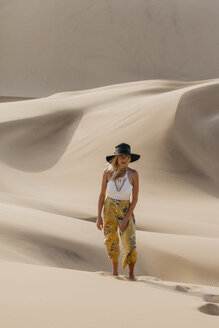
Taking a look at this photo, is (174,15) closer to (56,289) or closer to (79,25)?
(79,25)

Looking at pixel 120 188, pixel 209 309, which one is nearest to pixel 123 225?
pixel 120 188

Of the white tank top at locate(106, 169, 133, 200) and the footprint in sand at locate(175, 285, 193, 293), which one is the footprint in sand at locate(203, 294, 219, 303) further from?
the white tank top at locate(106, 169, 133, 200)

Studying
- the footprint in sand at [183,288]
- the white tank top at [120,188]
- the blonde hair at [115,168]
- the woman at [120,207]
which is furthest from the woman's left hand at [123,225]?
the footprint in sand at [183,288]

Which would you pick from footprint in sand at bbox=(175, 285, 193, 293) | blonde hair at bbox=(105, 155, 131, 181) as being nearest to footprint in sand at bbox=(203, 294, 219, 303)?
footprint in sand at bbox=(175, 285, 193, 293)

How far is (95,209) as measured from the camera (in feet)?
37.1

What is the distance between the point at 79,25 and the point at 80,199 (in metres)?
38.7

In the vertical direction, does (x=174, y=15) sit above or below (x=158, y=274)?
above

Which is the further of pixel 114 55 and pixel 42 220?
pixel 114 55

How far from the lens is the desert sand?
3438 mm

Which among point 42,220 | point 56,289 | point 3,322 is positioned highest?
point 42,220

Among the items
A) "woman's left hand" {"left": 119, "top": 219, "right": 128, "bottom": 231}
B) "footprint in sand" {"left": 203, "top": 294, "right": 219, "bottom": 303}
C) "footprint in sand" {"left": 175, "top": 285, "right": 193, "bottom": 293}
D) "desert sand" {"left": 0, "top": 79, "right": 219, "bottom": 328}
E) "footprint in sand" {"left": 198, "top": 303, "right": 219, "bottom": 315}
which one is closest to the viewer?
"desert sand" {"left": 0, "top": 79, "right": 219, "bottom": 328}

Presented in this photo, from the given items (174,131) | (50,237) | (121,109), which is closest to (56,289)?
(50,237)

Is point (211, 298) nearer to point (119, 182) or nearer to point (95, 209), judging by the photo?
point (119, 182)

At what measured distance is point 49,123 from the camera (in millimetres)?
20219
